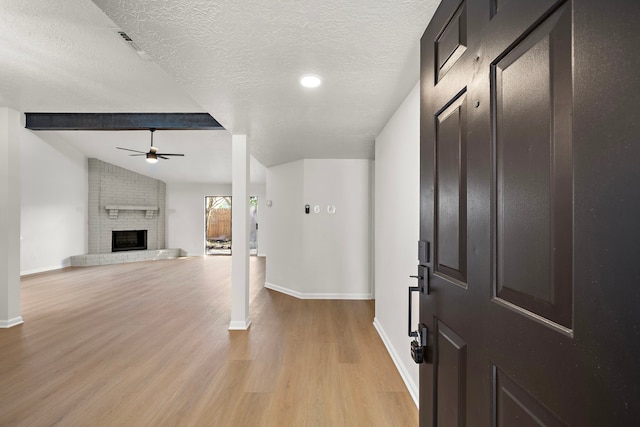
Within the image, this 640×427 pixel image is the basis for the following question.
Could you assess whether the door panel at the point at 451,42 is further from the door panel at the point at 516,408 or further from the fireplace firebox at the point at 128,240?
the fireplace firebox at the point at 128,240

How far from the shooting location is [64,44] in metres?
2.34

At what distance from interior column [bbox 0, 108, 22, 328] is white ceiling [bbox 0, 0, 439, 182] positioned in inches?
13.7

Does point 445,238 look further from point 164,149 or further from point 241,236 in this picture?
point 164,149

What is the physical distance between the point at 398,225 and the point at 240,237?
1793 mm

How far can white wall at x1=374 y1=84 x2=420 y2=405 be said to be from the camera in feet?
7.43

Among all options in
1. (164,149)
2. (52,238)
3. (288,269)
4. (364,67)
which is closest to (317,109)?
(364,67)

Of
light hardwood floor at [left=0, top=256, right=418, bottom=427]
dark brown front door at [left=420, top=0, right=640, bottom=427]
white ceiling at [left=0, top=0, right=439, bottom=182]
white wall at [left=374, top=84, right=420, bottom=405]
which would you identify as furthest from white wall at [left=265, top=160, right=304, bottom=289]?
dark brown front door at [left=420, top=0, right=640, bottom=427]

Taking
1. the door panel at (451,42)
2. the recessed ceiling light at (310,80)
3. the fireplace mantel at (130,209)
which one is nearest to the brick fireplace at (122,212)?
the fireplace mantel at (130,209)

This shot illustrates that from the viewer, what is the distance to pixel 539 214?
0.59 metres

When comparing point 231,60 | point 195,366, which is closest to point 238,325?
point 195,366

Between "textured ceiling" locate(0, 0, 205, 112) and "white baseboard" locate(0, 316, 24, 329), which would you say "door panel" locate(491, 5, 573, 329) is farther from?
"white baseboard" locate(0, 316, 24, 329)

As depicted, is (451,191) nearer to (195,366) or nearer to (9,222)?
(195,366)

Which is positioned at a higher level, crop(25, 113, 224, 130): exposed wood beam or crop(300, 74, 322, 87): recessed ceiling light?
crop(25, 113, 224, 130): exposed wood beam

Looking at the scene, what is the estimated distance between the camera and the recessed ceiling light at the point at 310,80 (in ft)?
6.97
